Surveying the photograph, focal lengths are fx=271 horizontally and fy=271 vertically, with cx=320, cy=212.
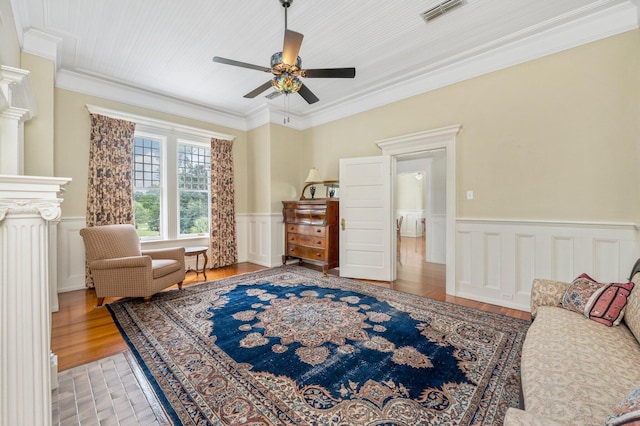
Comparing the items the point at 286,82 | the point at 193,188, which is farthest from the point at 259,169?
the point at 286,82

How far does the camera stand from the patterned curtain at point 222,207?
205 inches

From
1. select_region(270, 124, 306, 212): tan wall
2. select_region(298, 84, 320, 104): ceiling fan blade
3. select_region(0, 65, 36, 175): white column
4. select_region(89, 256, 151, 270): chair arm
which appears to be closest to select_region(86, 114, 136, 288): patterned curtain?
select_region(89, 256, 151, 270): chair arm

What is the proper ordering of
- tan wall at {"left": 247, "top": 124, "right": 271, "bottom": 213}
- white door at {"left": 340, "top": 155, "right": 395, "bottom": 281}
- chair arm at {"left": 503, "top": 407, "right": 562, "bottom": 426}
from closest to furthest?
chair arm at {"left": 503, "top": 407, "right": 562, "bottom": 426} < white door at {"left": 340, "top": 155, "right": 395, "bottom": 281} < tan wall at {"left": 247, "top": 124, "right": 271, "bottom": 213}

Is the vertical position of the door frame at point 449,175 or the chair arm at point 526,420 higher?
the door frame at point 449,175

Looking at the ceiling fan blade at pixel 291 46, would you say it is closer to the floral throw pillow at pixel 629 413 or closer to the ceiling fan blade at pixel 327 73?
the ceiling fan blade at pixel 327 73

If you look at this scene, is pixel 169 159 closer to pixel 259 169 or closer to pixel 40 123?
pixel 259 169

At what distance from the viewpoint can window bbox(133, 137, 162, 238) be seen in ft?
14.9

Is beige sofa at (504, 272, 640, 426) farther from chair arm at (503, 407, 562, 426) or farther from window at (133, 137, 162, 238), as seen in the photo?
window at (133, 137, 162, 238)

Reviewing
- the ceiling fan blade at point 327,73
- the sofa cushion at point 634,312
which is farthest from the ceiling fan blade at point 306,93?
the sofa cushion at point 634,312

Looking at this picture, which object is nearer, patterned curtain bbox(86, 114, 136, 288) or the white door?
patterned curtain bbox(86, 114, 136, 288)

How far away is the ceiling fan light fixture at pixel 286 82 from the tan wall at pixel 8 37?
6.49 ft

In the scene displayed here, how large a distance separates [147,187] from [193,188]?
777 millimetres

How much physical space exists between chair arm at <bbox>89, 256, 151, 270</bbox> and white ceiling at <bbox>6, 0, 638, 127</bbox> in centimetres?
247

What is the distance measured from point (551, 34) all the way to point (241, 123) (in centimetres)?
501
